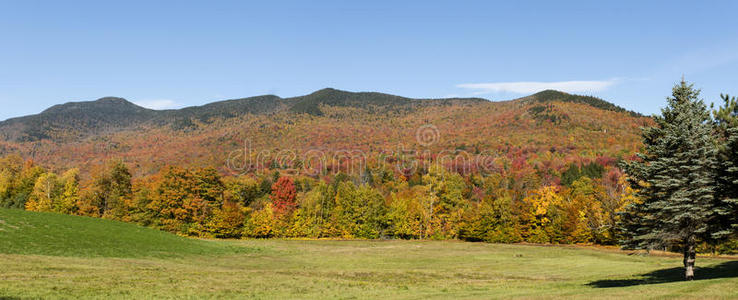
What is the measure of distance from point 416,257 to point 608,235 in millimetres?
33112

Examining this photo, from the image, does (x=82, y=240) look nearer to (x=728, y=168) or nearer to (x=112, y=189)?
(x=728, y=168)

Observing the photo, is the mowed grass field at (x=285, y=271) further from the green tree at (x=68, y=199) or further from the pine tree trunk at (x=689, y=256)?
the green tree at (x=68, y=199)

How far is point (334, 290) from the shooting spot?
85.7 ft

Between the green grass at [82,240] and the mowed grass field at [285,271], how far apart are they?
13 centimetres

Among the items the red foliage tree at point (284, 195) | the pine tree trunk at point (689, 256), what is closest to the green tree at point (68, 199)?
the red foliage tree at point (284, 195)

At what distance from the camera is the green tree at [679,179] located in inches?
968

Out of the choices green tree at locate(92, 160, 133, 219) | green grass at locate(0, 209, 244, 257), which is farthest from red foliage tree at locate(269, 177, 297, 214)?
green grass at locate(0, 209, 244, 257)

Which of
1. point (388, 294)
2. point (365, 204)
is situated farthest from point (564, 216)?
point (388, 294)

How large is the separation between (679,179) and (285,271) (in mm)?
27259

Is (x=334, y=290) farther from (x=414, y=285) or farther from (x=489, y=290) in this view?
(x=489, y=290)

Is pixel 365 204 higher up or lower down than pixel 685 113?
lower down

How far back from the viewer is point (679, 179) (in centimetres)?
2511

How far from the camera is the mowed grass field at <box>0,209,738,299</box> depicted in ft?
73.9

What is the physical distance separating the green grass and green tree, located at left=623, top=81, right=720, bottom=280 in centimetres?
3994
